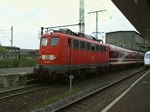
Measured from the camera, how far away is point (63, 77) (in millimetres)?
21328

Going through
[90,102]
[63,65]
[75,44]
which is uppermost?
[75,44]

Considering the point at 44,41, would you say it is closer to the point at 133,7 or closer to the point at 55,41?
the point at 55,41

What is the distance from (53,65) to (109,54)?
14.5 meters

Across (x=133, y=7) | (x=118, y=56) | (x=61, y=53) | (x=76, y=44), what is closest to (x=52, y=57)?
(x=61, y=53)

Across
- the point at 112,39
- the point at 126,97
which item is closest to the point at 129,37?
the point at 112,39

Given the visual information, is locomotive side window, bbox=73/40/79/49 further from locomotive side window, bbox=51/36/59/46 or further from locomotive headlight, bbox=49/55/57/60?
locomotive headlight, bbox=49/55/57/60

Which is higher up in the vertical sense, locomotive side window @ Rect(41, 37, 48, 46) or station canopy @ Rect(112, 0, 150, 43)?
station canopy @ Rect(112, 0, 150, 43)

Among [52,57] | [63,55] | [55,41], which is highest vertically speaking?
[55,41]

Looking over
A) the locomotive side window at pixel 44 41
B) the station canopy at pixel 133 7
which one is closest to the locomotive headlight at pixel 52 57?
the locomotive side window at pixel 44 41

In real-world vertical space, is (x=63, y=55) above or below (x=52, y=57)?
above

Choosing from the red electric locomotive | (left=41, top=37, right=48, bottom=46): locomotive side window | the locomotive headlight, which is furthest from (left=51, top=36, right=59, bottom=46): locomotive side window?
the locomotive headlight

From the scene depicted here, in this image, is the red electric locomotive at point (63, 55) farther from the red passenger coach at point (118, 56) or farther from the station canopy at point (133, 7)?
the red passenger coach at point (118, 56)

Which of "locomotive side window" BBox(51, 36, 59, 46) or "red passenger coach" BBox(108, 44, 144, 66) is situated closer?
"locomotive side window" BBox(51, 36, 59, 46)

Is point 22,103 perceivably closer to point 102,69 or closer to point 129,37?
point 102,69
